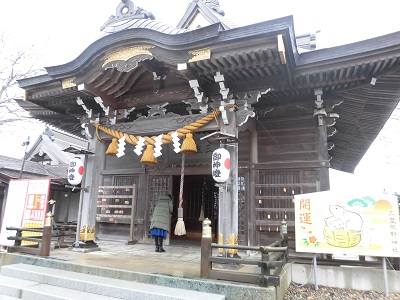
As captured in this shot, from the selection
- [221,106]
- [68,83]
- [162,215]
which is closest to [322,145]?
[221,106]

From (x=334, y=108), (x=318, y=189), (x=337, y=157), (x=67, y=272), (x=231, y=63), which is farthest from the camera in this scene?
(x=337, y=157)

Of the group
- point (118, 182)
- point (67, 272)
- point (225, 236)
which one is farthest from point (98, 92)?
point (225, 236)

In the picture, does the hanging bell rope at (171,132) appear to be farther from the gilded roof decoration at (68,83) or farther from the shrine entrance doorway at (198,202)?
the shrine entrance doorway at (198,202)

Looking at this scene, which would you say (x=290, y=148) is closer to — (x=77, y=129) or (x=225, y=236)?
(x=225, y=236)

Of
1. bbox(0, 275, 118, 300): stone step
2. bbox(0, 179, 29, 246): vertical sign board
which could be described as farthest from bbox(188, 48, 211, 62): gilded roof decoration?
bbox(0, 179, 29, 246): vertical sign board

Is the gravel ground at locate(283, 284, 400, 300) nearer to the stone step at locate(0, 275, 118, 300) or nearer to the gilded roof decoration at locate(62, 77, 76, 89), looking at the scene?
the stone step at locate(0, 275, 118, 300)

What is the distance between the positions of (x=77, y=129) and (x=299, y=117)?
8.80 meters

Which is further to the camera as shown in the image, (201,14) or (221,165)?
(201,14)

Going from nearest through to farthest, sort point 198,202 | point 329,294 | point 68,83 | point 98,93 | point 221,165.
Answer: point 329,294
point 221,165
point 68,83
point 98,93
point 198,202

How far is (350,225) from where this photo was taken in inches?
197

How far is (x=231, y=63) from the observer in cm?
599

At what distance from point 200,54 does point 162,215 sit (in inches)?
178

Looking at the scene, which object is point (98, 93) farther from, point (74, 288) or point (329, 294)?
point (329, 294)

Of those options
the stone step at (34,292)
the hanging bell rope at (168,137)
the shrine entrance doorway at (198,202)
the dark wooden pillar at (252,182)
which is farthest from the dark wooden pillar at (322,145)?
the shrine entrance doorway at (198,202)
